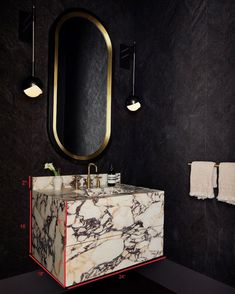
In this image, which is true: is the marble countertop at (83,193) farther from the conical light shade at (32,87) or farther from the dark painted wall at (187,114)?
the conical light shade at (32,87)

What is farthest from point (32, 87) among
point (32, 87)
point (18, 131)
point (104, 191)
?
point (104, 191)

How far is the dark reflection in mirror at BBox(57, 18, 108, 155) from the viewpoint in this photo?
249cm

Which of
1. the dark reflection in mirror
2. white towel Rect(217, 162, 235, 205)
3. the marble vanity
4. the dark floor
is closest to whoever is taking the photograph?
the marble vanity

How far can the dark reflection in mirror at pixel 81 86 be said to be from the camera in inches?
97.9

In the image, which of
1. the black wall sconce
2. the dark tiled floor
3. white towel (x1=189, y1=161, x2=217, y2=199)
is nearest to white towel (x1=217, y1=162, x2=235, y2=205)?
white towel (x1=189, y1=161, x2=217, y2=199)

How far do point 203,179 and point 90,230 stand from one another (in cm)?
101

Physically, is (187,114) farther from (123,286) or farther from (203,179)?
(123,286)

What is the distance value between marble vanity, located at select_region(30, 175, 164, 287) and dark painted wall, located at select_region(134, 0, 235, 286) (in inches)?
9.7

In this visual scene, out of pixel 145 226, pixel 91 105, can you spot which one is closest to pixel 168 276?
pixel 145 226

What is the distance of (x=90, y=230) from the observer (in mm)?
1996

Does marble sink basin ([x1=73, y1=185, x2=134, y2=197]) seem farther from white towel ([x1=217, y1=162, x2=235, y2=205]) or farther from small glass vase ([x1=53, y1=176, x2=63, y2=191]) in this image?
white towel ([x1=217, y1=162, x2=235, y2=205])

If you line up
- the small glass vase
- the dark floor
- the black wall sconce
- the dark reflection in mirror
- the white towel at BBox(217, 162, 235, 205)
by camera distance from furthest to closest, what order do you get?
1. the black wall sconce
2. the dark reflection in mirror
3. the small glass vase
4. the dark floor
5. the white towel at BBox(217, 162, 235, 205)

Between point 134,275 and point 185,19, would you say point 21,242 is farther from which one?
point 185,19

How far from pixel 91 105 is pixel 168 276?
176 cm
